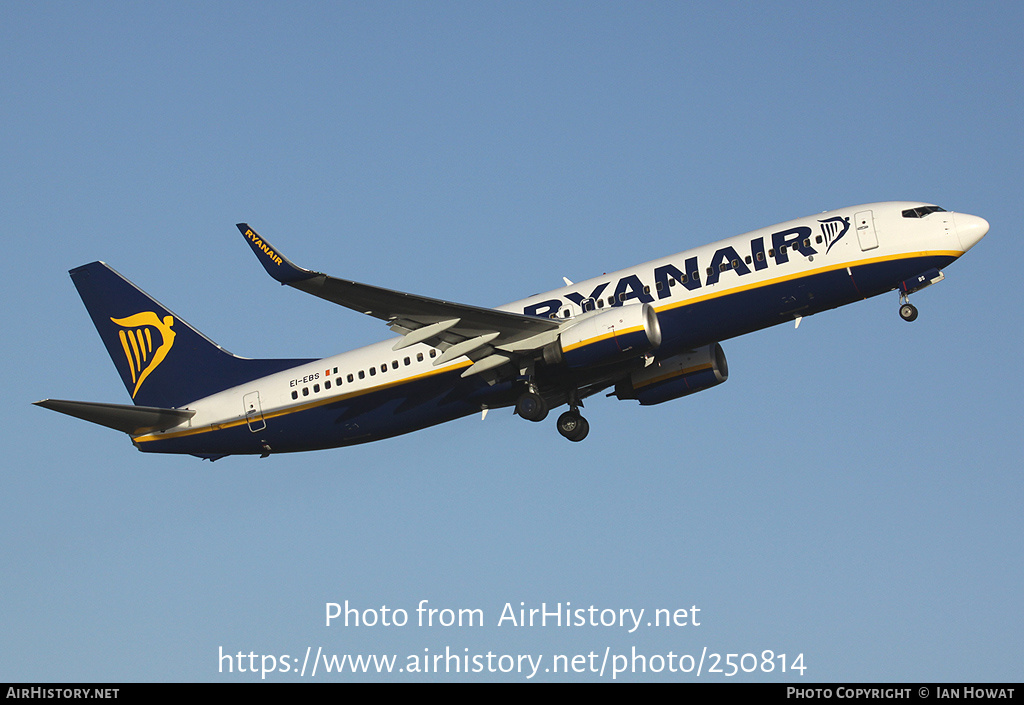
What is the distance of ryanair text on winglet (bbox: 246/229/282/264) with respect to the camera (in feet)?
101

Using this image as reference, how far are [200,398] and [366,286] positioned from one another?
39.5 ft

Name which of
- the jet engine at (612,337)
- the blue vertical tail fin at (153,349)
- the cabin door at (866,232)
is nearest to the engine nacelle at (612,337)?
the jet engine at (612,337)

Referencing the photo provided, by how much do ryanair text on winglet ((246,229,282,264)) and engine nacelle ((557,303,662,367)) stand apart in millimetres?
9249

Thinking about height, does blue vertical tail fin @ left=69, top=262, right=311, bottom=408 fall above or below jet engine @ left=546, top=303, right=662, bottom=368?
above

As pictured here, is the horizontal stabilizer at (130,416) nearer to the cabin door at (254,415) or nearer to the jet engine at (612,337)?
the cabin door at (254,415)

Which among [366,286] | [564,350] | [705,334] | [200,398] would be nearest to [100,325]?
[200,398]

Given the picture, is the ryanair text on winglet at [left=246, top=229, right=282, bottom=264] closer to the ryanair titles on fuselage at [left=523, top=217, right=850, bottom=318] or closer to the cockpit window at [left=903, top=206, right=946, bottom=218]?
the ryanair titles on fuselage at [left=523, top=217, right=850, bottom=318]

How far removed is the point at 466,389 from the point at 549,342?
3608mm

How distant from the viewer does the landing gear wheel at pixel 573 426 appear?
128 ft

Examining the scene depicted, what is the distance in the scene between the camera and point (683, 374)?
→ 38.9 metres

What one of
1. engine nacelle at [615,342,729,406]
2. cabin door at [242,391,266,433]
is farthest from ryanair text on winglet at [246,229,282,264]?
engine nacelle at [615,342,729,406]

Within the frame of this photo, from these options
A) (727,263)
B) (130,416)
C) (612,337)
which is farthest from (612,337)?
(130,416)

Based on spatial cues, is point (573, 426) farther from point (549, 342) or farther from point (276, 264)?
point (276, 264)

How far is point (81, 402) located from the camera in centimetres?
3662
